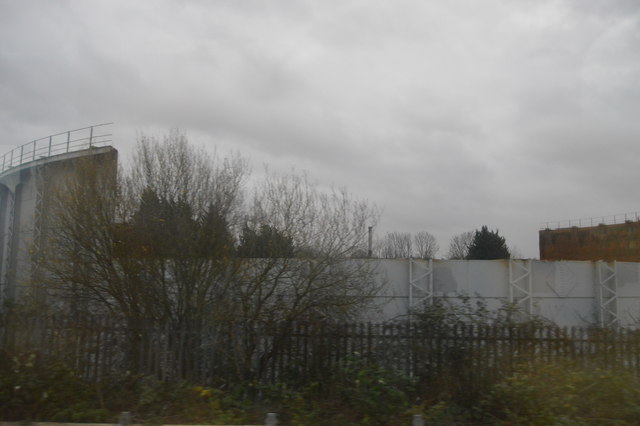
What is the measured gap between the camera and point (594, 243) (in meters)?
42.4

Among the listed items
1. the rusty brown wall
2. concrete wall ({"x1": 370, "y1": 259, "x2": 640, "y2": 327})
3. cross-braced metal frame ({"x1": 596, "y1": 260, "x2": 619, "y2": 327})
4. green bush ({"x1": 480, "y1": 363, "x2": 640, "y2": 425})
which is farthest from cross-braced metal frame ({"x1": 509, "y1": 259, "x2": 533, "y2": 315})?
the rusty brown wall

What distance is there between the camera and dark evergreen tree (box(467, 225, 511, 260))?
44219mm

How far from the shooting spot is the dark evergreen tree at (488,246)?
44.2 m

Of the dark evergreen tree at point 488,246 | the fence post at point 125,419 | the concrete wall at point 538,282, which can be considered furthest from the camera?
the dark evergreen tree at point 488,246

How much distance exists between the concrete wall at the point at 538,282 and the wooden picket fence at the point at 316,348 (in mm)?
11538

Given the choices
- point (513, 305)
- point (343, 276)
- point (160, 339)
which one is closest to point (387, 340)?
point (343, 276)

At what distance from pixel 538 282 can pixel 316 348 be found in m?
15.5

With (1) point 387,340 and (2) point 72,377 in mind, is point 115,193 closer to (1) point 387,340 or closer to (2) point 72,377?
(2) point 72,377

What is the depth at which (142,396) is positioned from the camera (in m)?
8.20

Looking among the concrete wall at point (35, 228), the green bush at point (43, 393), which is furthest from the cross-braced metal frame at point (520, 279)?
the green bush at point (43, 393)

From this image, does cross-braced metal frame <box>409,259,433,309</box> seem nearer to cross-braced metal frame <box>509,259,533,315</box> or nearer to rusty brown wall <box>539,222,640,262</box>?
cross-braced metal frame <box>509,259,533,315</box>

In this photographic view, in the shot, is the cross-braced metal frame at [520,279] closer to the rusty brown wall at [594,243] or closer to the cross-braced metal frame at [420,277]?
the cross-braced metal frame at [420,277]

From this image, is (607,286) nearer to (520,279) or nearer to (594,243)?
(520,279)

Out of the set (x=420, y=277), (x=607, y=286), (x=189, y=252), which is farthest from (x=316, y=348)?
(x=607, y=286)
